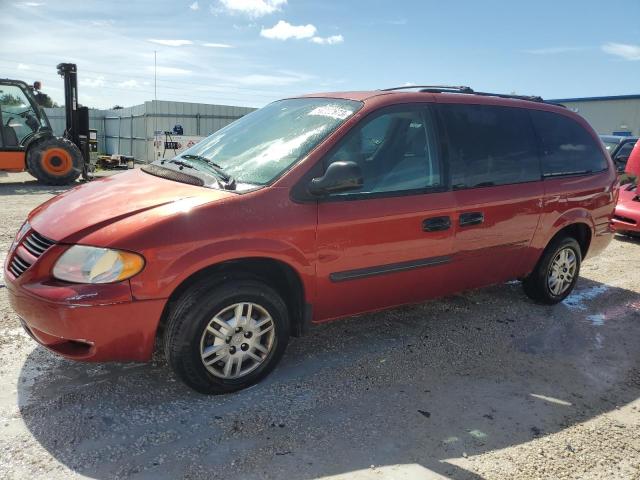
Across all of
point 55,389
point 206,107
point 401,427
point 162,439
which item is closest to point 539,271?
point 401,427

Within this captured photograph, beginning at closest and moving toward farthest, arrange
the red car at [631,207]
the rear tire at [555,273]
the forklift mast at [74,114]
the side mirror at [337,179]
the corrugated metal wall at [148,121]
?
the side mirror at [337,179] < the rear tire at [555,273] < the red car at [631,207] < the forklift mast at [74,114] < the corrugated metal wall at [148,121]

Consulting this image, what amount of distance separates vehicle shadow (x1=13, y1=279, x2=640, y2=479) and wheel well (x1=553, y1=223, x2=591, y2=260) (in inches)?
37.1

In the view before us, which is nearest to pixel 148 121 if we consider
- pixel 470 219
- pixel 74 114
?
pixel 74 114

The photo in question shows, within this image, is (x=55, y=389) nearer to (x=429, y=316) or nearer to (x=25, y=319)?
(x=25, y=319)

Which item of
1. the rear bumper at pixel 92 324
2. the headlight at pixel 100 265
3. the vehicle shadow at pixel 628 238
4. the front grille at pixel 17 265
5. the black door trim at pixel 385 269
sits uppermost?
the headlight at pixel 100 265

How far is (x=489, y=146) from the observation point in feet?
13.0

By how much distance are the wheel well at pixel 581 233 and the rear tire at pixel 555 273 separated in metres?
0.07

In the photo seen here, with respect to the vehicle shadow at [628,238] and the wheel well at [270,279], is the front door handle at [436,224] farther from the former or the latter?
the vehicle shadow at [628,238]

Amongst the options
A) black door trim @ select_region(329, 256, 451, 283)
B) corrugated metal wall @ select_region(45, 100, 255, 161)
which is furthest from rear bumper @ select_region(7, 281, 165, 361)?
corrugated metal wall @ select_region(45, 100, 255, 161)

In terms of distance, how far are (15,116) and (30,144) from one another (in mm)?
732

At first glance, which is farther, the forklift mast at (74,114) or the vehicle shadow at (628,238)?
the forklift mast at (74,114)

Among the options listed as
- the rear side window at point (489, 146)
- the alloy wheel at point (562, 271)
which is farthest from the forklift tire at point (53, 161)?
the alloy wheel at point (562, 271)

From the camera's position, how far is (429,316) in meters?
4.44

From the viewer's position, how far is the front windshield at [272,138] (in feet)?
10.5
